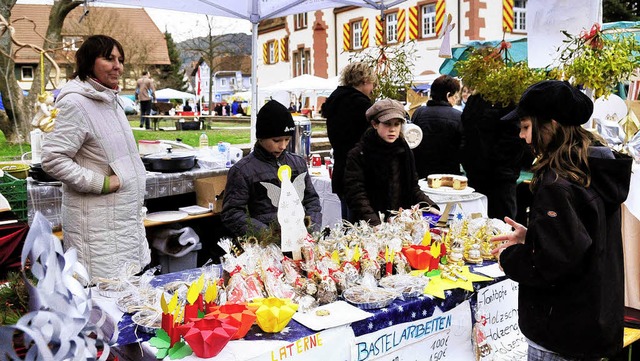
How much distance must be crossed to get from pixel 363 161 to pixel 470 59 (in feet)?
3.04

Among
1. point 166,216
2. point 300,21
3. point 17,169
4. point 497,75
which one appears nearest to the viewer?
point 497,75

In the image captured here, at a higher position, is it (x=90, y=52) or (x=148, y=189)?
(x=90, y=52)

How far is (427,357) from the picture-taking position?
2.36 metres

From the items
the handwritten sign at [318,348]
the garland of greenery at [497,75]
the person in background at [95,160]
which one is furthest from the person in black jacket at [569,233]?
the person in background at [95,160]

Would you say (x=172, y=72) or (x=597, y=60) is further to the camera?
(x=172, y=72)

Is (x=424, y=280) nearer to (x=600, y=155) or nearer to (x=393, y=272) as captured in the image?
(x=393, y=272)

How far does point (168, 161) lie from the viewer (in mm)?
4602

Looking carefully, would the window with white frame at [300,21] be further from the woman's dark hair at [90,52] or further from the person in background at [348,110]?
the woman's dark hair at [90,52]

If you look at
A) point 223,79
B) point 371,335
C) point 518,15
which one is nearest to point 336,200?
point 371,335

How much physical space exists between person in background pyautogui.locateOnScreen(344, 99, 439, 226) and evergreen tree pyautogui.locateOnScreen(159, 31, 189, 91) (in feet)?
147

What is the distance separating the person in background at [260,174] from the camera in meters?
2.99

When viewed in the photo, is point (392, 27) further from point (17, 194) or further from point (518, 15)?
point (17, 194)

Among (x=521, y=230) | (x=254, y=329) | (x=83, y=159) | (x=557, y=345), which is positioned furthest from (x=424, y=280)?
(x=83, y=159)

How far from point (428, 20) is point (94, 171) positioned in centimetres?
2133
